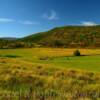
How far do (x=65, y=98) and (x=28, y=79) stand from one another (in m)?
7.92

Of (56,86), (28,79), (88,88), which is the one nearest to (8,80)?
(28,79)

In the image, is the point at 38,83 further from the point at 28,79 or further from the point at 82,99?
the point at 82,99

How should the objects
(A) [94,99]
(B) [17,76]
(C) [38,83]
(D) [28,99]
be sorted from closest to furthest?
(D) [28,99], (A) [94,99], (C) [38,83], (B) [17,76]

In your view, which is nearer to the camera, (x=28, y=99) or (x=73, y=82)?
(x=28, y=99)

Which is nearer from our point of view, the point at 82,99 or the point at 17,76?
the point at 82,99

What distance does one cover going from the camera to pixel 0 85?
48.3 ft

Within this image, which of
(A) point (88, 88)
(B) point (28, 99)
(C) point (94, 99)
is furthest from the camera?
(A) point (88, 88)

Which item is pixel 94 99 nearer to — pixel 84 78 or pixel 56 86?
pixel 56 86

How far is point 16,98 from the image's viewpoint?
29.9 feet

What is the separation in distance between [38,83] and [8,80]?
169 centimetres

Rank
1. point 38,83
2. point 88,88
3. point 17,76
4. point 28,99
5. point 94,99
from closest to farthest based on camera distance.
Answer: point 28,99 < point 94,99 < point 88,88 < point 38,83 < point 17,76

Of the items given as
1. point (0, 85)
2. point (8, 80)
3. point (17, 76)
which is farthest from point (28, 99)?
point (17, 76)

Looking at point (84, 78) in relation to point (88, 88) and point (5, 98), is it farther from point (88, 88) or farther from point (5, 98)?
point (5, 98)

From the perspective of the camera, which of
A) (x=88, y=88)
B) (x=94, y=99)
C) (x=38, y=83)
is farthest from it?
(x=38, y=83)
